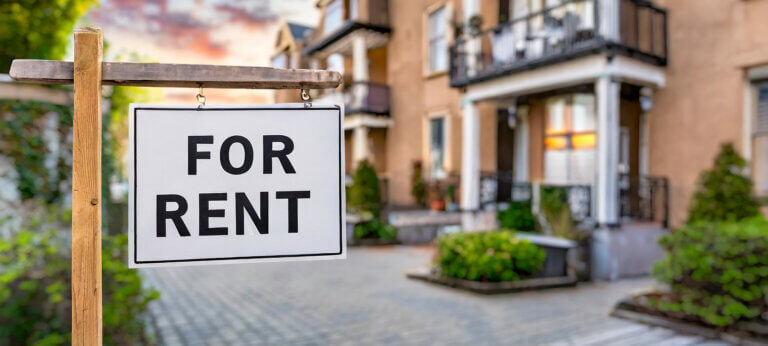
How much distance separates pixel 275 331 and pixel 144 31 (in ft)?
19.9

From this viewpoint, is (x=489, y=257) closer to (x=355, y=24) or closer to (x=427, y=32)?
(x=427, y=32)

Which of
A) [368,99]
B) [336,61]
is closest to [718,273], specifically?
[368,99]

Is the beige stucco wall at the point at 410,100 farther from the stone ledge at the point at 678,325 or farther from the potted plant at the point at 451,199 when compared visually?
the stone ledge at the point at 678,325

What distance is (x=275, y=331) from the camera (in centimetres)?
529

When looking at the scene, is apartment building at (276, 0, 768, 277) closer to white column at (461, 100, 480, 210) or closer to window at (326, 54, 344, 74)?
white column at (461, 100, 480, 210)

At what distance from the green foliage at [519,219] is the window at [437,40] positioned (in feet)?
18.1

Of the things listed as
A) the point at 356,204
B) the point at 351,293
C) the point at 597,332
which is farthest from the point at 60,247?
the point at 356,204

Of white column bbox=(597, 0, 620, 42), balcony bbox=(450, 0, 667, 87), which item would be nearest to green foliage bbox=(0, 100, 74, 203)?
balcony bbox=(450, 0, 667, 87)

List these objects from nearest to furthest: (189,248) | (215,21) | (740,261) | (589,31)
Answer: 1. (189,248)
2. (740,261)
3. (215,21)
4. (589,31)

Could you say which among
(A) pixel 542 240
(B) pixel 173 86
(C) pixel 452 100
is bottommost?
(A) pixel 542 240

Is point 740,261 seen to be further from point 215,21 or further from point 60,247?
point 215,21

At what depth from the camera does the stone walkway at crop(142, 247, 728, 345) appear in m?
5.06

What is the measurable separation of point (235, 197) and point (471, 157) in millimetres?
10644

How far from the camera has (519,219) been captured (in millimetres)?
10750
